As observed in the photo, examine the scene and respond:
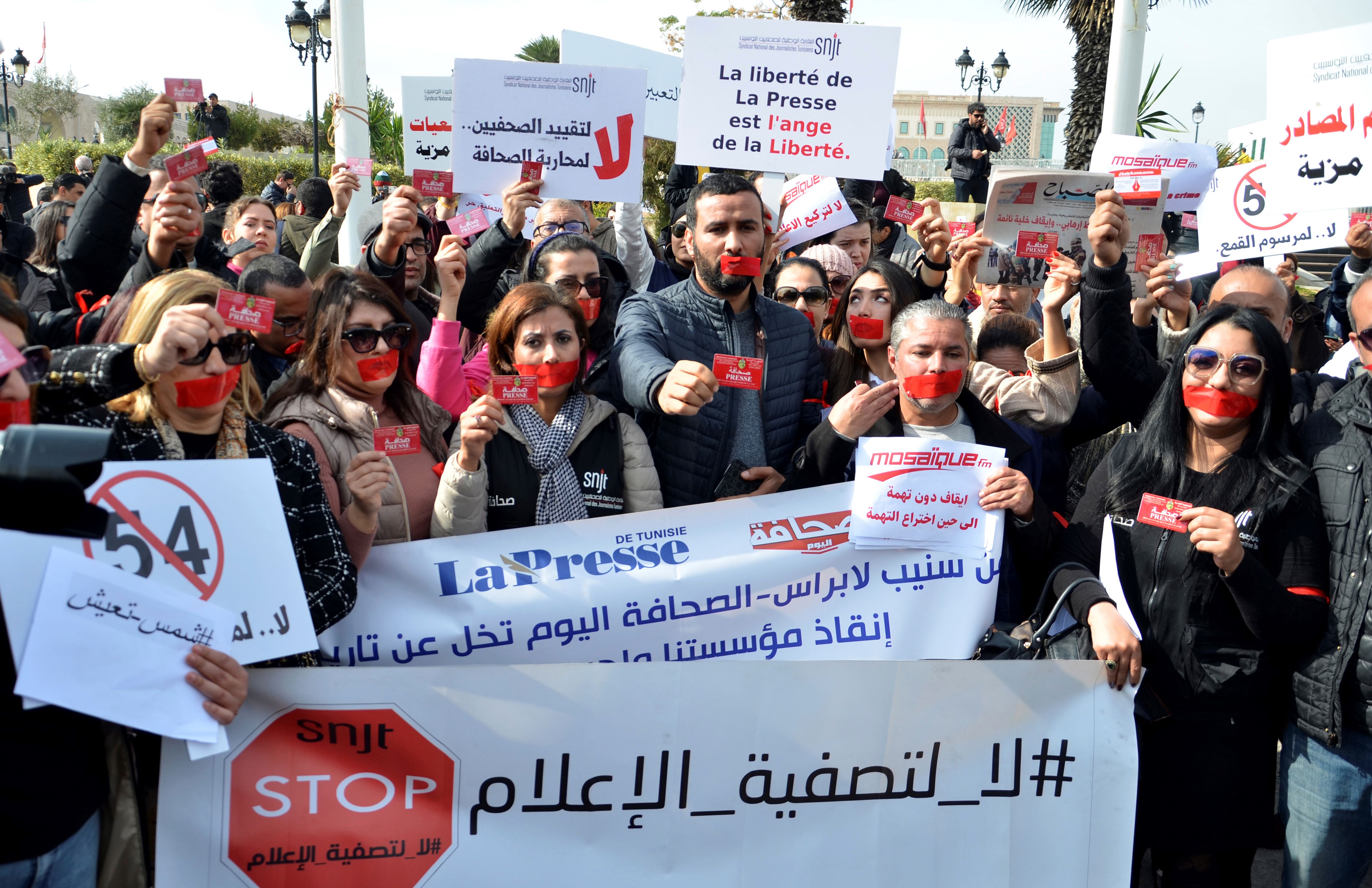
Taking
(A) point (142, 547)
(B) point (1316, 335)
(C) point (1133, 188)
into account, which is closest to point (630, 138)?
(C) point (1133, 188)

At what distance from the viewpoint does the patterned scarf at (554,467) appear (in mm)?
3299

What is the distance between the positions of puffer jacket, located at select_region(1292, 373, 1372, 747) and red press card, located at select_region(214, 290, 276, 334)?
2887 millimetres

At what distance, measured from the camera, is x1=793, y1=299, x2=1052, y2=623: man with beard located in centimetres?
318

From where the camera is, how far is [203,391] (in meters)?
2.45

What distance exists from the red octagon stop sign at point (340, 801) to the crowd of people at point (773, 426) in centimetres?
23

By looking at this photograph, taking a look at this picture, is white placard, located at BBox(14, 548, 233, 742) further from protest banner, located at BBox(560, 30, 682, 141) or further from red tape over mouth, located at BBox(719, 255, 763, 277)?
protest banner, located at BBox(560, 30, 682, 141)

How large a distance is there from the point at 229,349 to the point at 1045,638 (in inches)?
92.5

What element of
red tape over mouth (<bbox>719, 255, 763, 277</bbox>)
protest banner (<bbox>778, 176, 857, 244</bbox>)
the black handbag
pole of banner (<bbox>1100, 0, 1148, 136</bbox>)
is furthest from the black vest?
pole of banner (<bbox>1100, 0, 1148, 136</bbox>)

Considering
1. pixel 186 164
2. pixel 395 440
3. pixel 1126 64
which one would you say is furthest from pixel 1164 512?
pixel 1126 64

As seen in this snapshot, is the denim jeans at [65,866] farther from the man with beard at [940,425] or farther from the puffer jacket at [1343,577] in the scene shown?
the puffer jacket at [1343,577]

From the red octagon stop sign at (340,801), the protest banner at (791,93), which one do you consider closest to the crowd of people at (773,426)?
the red octagon stop sign at (340,801)

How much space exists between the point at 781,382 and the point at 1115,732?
1583mm

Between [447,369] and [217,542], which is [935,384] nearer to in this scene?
[447,369]

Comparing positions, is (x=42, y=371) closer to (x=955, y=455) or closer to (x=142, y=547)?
(x=142, y=547)
